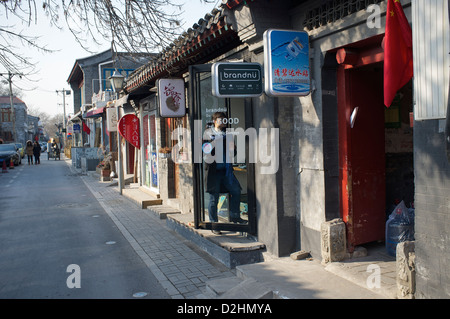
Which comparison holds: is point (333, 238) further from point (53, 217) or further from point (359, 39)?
point (53, 217)

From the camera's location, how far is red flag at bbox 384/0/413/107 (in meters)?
3.68

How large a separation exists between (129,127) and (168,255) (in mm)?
7273

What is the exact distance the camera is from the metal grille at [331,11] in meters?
4.52

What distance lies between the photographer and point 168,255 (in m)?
6.64

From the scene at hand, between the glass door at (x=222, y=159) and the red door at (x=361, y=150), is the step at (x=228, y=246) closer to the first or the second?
the glass door at (x=222, y=159)

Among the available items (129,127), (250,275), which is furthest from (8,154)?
(250,275)

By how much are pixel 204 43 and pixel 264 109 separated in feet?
5.87

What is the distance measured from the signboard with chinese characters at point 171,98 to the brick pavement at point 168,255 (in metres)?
2.52

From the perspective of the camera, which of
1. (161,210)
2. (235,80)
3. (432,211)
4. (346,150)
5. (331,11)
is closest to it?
(432,211)

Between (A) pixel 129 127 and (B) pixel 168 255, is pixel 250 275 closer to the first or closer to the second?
(B) pixel 168 255

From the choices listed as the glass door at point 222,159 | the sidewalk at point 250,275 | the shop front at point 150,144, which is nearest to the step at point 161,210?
the shop front at point 150,144

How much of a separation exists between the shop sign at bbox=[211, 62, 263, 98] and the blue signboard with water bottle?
2.05 feet

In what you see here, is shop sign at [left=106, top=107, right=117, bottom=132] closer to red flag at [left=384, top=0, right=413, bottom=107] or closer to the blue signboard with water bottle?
the blue signboard with water bottle
